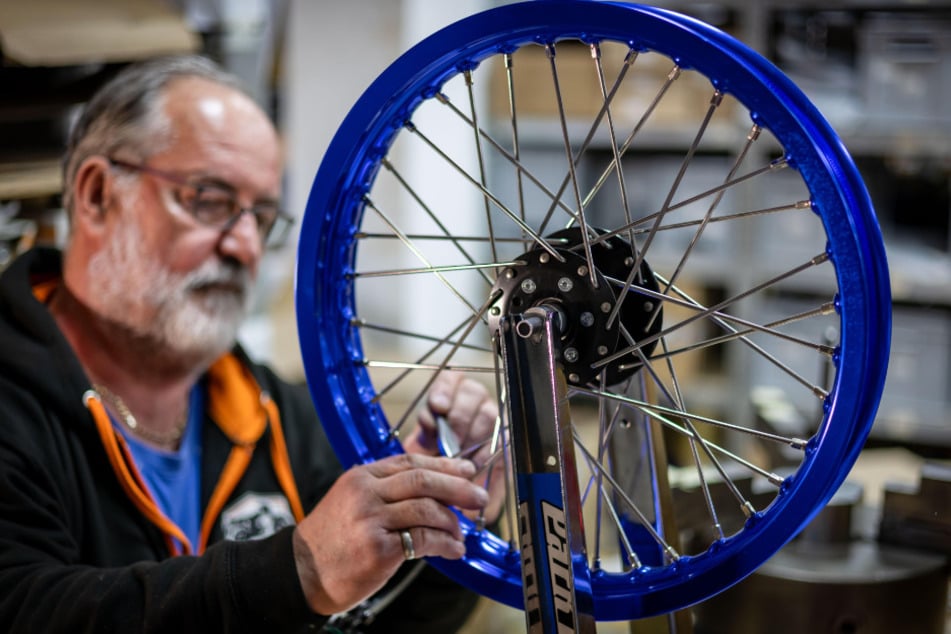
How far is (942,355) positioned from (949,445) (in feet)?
0.96

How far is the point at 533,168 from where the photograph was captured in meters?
3.38

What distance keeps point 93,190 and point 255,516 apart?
1.62 ft

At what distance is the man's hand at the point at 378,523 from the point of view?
742 millimetres

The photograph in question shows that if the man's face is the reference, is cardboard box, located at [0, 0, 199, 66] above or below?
above

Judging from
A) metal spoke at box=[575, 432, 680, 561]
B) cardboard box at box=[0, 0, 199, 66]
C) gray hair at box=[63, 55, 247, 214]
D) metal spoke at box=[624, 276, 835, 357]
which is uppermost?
cardboard box at box=[0, 0, 199, 66]

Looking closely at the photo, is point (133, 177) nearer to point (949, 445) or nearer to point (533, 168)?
point (533, 168)

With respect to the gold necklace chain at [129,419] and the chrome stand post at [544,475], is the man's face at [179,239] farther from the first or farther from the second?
the chrome stand post at [544,475]

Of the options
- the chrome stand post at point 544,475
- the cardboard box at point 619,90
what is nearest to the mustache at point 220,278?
the chrome stand post at point 544,475

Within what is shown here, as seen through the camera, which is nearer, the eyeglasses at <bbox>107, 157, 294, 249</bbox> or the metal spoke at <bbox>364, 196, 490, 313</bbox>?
the metal spoke at <bbox>364, 196, 490, 313</bbox>

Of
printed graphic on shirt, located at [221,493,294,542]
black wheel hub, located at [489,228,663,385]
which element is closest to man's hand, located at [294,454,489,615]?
black wheel hub, located at [489,228,663,385]

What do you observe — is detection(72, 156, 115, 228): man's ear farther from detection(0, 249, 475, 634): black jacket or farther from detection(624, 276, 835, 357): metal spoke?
detection(624, 276, 835, 357): metal spoke

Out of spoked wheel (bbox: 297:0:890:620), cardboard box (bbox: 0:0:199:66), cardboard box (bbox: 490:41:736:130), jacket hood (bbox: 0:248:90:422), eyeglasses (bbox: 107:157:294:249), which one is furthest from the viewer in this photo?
cardboard box (bbox: 490:41:736:130)

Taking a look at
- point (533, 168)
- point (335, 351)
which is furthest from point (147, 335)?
point (533, 168)

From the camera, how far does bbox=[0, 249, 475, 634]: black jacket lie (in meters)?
0.80
